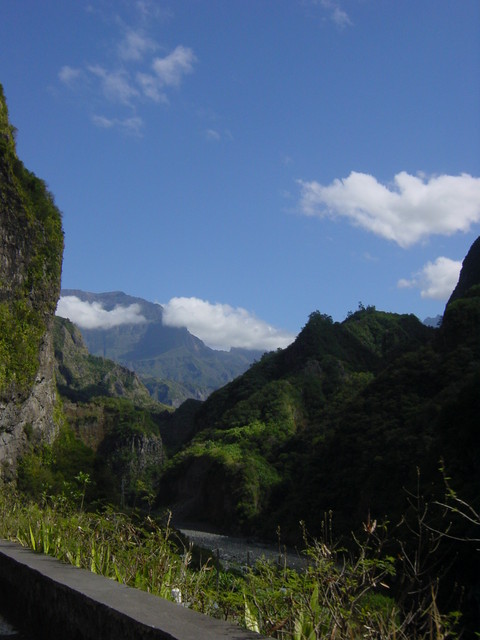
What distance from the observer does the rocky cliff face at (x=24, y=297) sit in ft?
113

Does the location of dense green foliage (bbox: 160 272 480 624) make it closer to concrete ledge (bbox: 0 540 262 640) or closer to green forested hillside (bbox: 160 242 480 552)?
green forested hillside (bbox: 160 242 480 552)

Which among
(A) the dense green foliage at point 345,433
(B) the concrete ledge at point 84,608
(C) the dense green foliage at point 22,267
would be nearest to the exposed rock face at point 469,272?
(A) the dense green foliage at point 345,433

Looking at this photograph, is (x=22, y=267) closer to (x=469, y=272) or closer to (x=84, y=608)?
(x=84, y=608)

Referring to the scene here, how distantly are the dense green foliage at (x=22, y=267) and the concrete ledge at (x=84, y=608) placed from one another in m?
31.3

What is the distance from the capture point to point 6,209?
1390 inches

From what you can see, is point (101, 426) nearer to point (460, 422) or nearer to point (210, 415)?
point (210, 415)

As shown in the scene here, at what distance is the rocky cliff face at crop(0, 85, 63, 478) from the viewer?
34500 millimetres

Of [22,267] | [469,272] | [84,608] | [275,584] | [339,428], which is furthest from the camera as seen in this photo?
[469,272]

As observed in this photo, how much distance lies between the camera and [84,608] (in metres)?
3.14

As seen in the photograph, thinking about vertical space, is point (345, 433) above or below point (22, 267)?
below

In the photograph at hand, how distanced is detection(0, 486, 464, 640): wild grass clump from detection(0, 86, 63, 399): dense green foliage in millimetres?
30837

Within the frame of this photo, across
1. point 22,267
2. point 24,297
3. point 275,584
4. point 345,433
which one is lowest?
point 345,433

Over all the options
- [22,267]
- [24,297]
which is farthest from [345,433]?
[22,267]

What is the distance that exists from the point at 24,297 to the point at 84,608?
35.4 m
